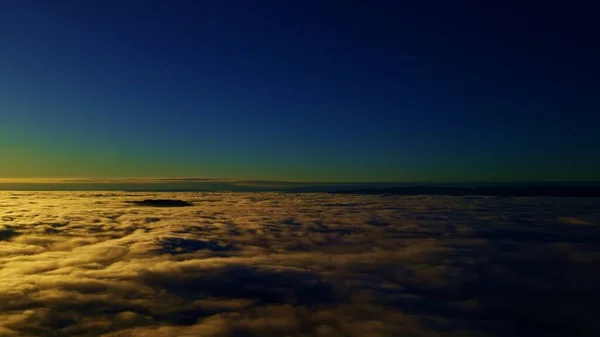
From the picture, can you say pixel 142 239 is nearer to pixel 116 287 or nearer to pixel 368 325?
pixel 116 287

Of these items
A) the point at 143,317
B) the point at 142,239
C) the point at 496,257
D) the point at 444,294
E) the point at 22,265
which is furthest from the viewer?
the point at 142,239

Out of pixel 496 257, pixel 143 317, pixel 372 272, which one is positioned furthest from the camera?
pixel 496 257

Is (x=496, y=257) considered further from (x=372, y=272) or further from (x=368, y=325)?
(x=368, y=325)

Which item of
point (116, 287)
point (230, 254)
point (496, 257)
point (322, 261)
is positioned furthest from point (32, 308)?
point (496, 257)

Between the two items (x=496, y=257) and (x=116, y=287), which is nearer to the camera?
(x=116, y=287)

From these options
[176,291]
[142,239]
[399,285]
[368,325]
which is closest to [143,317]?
[176,291]

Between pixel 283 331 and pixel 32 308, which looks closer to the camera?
pixel 283 331

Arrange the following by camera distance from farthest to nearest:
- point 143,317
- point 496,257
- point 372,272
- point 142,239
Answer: point 142,239
point 496,257
point 372,272
point 143,317

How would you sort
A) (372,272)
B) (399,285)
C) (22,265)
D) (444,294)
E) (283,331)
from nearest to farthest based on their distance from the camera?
(283,331) → (444,294) → (399,285) → (372,272) → (22,265)
